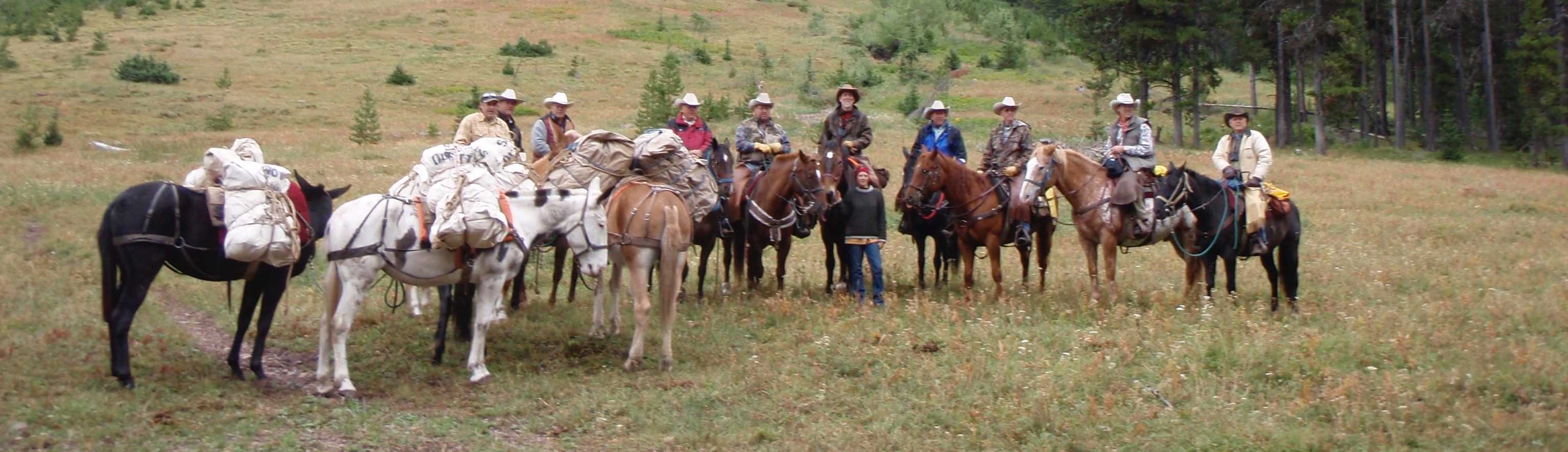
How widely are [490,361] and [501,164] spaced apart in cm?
175

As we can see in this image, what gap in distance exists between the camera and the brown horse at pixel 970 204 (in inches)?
489

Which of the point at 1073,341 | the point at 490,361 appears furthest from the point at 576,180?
the point at 1073,341

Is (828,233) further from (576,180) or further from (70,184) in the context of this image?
(70,184)

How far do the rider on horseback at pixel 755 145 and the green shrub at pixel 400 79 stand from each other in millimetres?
33837

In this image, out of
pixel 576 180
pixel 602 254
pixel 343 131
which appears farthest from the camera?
pixel 343 131

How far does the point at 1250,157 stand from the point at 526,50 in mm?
45126

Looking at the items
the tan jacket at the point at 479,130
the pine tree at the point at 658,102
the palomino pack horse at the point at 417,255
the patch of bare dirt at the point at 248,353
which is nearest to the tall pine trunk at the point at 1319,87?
the pine tree at the point at 658,102

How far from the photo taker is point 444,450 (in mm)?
7605

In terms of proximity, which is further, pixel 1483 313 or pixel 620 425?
pixel 1483 313

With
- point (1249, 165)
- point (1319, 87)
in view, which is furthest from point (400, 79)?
point (1249, 165)

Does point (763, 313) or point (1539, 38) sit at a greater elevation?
point (1539, 38)

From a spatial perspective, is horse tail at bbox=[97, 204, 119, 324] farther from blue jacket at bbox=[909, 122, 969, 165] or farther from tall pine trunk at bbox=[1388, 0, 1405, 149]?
tall pine trunk at bbox=[1388, 0, 1405, 149]

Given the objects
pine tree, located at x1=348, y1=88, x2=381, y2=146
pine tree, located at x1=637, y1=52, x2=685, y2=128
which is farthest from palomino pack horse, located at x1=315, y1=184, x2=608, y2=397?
pine tree, located at x1=348, y1=88, x2=381, y2=146

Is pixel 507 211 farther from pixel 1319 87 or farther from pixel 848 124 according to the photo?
pixel 1319 87
